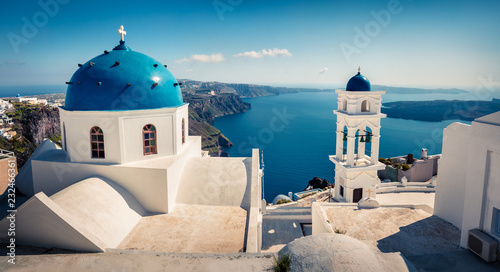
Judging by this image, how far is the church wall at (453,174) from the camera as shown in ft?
26.0

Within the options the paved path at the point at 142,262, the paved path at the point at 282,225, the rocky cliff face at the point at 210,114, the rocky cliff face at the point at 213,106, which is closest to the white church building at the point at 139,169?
the paved path at the point at 142,262

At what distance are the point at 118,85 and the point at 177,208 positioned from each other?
4610 millimetres

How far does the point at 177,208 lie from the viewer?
9359 millimetres

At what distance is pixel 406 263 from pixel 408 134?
72.2 metres

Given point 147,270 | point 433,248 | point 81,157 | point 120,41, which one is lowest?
point 433,248

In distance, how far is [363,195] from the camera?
14.4m

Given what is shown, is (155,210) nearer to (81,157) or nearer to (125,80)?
(81,157)

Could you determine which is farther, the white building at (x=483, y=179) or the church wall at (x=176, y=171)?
the church wall at (x=176, y=171)

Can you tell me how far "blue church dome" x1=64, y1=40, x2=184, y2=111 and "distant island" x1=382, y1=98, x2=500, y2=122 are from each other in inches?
2234

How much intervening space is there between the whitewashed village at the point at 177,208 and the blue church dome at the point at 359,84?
578 cm

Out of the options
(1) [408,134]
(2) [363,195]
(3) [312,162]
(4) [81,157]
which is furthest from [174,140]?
(1) [408,134]

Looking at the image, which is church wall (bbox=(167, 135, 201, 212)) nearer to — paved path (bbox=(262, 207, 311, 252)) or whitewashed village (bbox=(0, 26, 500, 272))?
whitewashed village (bbox=(0, 26, 500, 272))

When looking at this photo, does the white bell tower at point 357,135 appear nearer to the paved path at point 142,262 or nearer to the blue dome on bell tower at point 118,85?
the blue dome on bell tower at point 118,85

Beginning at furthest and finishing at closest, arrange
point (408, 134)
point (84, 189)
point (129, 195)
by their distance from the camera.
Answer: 1. point (408, 134)
2. point (129, 195)
3. point (84, 189)
